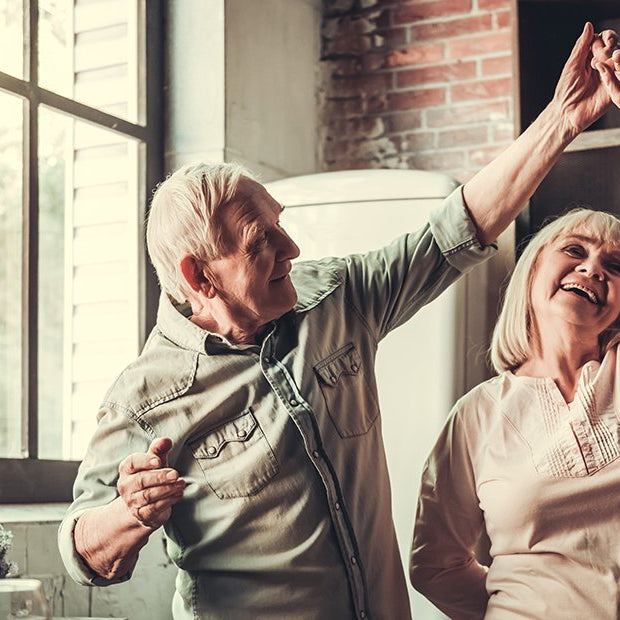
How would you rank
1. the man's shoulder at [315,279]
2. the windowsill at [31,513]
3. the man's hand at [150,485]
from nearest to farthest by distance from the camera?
the man's hand at [150,485] < the man's shoulder at [315,279] < the windowsill at [31,513]

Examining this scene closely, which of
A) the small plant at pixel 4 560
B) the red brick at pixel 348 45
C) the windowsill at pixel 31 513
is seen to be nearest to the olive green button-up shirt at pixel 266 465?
the small plant at pixel 4 560

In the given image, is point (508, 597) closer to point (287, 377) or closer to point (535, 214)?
point (287, 377)

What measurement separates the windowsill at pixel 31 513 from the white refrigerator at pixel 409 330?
77 centimetres

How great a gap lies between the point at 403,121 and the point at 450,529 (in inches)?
65.6

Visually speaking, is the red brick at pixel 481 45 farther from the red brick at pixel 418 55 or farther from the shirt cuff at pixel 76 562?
the shirt cuff at pixel 76 562

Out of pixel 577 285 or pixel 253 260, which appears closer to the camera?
pixel 253 260

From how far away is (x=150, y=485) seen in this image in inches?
58.7

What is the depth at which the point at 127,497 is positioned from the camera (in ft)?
4.96

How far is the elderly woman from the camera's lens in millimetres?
1756

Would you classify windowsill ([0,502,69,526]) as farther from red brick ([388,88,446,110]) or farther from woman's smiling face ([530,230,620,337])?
red brick ([388,88,446,110])

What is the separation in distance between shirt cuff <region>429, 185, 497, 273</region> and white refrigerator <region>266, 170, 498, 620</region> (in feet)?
2.09

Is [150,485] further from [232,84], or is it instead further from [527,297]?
[232,84]

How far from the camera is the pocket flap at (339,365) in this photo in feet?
5.94

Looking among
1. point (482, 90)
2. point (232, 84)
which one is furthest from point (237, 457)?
point (482, 90)
